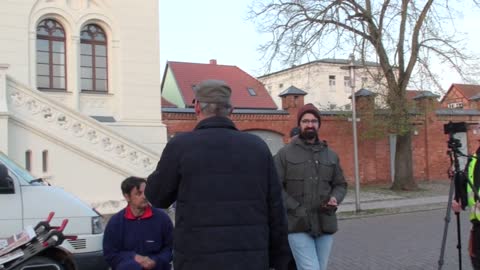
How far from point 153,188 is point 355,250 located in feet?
25.1

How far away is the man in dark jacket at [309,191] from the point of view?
498cm

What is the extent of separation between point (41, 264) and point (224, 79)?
46.6 meters

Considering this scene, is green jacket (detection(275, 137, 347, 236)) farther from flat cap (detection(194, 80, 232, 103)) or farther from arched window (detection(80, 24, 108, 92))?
arched window (detection(80, 24, 108, 92))

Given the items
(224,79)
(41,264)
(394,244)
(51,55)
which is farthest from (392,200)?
(224,79)

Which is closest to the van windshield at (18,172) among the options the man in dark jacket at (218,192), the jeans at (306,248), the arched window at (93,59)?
the jeans at (306,248)

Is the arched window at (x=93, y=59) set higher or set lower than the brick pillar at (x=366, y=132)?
higher

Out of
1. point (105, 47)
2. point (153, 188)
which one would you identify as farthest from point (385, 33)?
point (153, 188)

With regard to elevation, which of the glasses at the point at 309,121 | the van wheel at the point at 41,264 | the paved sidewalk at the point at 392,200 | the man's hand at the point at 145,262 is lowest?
the paved sidewalk at the point at 392,200

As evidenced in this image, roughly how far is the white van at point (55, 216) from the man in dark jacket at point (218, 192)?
318 centimetres

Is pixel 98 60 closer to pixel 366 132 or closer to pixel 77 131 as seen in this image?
pixel 77 131

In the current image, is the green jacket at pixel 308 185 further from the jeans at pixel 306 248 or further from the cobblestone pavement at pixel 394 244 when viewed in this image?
the cobblestone pavement at pixel 394 244

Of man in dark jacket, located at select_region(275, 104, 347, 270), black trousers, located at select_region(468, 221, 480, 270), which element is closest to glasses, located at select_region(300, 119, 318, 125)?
man in dark jacket, located at select_region(275, 104, 347, 270)

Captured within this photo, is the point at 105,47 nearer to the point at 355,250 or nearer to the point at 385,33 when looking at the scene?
the point at 385,33

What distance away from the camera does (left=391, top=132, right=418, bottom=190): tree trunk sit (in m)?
24.0
